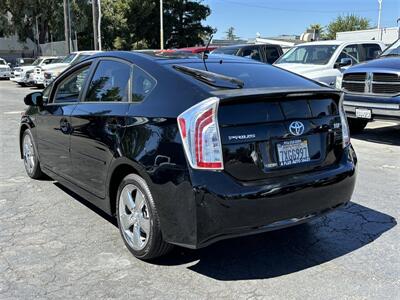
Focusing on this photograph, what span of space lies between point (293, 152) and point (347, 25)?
8084 cm

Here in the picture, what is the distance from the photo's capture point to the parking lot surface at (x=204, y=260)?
11.4 ft

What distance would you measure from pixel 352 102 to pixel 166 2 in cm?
4120

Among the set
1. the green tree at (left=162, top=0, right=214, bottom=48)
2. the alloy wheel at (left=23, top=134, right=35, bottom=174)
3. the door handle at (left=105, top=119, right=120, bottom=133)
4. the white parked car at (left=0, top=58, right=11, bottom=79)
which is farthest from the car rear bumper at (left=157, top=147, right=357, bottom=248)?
the green tree at (left=162, top=0, right=214, bottom=48)

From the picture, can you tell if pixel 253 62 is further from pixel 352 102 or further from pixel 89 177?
pixel 352 102

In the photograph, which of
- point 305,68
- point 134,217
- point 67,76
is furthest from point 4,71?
point 134,217

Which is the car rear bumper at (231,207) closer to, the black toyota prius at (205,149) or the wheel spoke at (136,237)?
the black toyota prius at (205,149)

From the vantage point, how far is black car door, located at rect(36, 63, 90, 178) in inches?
198

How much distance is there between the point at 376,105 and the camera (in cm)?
848

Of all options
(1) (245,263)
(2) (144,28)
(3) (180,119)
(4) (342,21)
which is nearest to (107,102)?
(3) (180,119)

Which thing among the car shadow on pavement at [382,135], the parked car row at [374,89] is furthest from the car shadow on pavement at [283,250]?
the car shadow on pavement at [382,135]

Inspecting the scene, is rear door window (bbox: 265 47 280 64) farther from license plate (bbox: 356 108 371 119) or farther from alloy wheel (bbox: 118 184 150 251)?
alloy wheel (bbox: 118 184 150 251)

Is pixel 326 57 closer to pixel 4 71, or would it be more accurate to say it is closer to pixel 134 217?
pixel 134 217

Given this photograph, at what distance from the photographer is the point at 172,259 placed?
4.00 metres

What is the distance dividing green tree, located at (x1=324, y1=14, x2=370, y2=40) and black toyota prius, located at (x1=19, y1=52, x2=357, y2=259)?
78680mm
